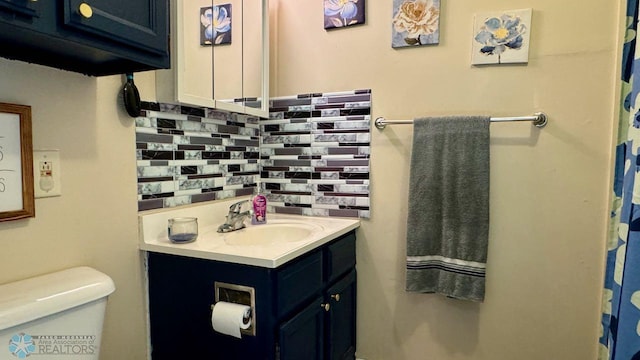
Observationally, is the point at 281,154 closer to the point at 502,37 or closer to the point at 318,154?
the point at 318,154

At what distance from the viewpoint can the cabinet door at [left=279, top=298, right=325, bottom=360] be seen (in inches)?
45.2

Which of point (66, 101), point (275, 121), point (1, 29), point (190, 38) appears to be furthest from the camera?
point (275, 121)

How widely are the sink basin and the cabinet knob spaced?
934mm

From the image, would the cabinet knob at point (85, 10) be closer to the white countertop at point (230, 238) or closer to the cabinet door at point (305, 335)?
the white countertop at point (230, 238)

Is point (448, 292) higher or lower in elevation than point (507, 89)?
lower

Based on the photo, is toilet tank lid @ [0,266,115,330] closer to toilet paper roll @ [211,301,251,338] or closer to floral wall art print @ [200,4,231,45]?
toilet paper roll @ [211,301,251,338]

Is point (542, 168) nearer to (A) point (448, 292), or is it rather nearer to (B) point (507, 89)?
(B) point (507, 89)

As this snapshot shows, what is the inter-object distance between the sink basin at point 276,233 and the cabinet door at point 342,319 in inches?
10.4

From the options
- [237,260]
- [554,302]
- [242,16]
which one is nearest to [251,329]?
[237,260]

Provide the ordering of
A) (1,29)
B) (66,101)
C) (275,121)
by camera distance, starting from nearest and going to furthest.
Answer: (1,29) → (66,101) → (275,121)

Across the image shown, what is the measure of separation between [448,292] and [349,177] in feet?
2.22

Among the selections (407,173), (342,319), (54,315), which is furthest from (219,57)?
(342,319)

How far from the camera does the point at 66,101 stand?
40.4 inches

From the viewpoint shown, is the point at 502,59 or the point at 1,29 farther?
the point at 502,59
